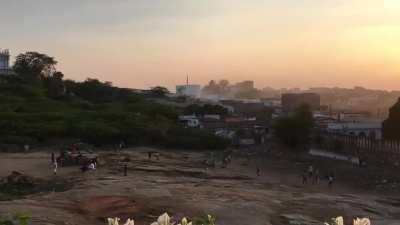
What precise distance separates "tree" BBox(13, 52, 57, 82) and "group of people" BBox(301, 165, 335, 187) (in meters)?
52.0

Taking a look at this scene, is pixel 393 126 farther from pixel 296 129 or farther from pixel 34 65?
pixel 34 65

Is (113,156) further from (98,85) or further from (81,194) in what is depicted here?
(98,85)

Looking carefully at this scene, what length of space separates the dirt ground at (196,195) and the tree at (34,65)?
41.6m

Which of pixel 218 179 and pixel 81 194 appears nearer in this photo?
pixel 81 194

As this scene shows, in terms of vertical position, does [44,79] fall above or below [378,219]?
above

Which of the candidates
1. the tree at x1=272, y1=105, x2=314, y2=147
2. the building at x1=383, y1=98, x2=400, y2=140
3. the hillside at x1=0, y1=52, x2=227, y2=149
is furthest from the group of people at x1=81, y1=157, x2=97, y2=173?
the building at x1=383, y1=98, x2=400, y2=140

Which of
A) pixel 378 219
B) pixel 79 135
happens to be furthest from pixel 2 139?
pixel 378 219

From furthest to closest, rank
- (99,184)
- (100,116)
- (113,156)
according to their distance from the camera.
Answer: (100,116) < (113,156) < (99,184)

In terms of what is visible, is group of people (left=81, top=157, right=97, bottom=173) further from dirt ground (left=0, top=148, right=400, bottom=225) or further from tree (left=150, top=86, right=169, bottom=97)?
tree (left=150, top=86, right=169, bottom=97)

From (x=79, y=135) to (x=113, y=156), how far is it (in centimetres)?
1149

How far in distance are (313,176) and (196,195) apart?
14.8 m

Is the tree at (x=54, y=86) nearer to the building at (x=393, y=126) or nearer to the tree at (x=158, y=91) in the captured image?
the tree at (x=158, y=91)

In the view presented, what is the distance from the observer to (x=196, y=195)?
30031 mm

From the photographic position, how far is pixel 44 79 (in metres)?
89.4
